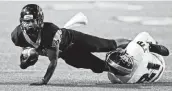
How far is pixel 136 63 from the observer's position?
16.0ft

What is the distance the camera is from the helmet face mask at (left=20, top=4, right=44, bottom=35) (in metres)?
4.64

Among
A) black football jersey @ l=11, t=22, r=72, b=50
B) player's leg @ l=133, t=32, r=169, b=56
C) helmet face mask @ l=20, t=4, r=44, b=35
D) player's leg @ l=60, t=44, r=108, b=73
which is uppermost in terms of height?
helmet face mask @ l=20, t=4, r=44, b=35

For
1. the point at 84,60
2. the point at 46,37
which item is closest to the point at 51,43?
the point at 46,37

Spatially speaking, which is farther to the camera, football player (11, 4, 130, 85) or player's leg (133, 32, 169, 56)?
player's leg (133, 32, 169, 56)

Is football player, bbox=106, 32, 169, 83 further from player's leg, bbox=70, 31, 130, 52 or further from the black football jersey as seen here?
the black football jersey

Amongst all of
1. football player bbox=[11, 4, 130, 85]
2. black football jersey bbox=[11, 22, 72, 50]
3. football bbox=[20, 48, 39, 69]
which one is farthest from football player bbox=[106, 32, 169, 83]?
football bbox=[20, 48, 39, 69]

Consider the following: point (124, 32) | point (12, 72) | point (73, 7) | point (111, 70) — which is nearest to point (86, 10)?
point (73, 7)

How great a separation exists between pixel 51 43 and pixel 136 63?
0.83 m

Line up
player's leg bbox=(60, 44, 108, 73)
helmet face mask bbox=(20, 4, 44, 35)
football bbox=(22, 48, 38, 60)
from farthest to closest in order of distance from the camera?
player's leg bbox=(60, 44, 108, 73)
football bbox=(22, 48, 38, 60)
helmet face mask bbox=(20, 4, 44, 35)

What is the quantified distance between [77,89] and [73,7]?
179 inches

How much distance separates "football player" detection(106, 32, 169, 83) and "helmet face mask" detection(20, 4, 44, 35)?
0.77 m

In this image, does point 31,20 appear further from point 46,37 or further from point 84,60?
point 84,60

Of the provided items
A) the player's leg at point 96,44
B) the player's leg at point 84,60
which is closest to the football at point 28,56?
the player's leg at point 84,60

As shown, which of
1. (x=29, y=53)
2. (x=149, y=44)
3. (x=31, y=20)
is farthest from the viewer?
(x=149, y=44)
